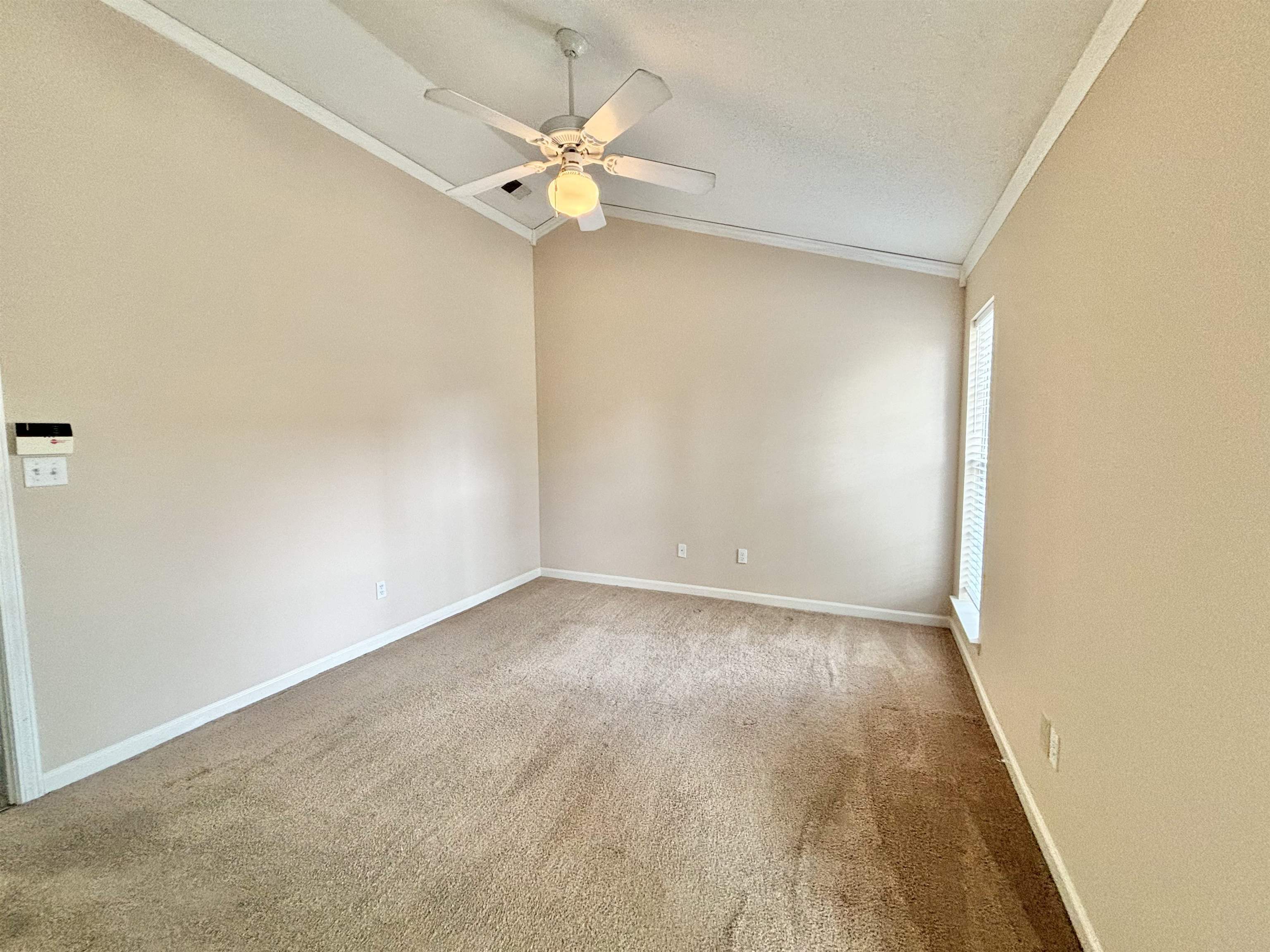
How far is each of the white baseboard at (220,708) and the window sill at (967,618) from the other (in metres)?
3.38

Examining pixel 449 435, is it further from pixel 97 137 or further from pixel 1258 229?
pixel 1258 229

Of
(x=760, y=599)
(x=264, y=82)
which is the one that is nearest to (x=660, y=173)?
(x=264, y=82)

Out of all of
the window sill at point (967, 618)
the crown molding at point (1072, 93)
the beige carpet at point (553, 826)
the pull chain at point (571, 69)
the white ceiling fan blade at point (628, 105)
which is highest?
the pull chain at point (571, 69)

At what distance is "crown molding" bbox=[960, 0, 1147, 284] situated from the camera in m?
1.36

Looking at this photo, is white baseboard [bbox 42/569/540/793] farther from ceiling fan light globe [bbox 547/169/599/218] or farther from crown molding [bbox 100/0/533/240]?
ceiling fan light globe [bbox 547/169/599/218]

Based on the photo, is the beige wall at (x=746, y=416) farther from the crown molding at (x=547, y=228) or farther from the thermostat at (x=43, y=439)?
the thermostat at (x=43, y=439)

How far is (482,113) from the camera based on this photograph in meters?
2.18

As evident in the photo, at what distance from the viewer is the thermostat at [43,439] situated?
199 cm

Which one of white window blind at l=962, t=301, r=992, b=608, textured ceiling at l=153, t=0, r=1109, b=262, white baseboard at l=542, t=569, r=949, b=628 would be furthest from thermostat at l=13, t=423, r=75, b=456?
white window blind at l=962, t=301, r=992, b=608

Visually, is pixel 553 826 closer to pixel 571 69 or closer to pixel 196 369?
pixel 196 369

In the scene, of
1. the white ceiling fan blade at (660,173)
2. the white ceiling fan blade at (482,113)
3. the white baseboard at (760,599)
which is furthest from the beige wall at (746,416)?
the white ceiling fan blade at (482,113)

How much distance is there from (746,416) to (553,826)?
316 cm

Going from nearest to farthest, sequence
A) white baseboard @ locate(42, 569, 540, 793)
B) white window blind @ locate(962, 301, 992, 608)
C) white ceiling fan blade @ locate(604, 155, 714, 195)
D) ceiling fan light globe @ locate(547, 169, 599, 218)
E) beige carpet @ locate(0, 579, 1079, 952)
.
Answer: beige carpet @ locate(0, 579, 1079, 952) < white baseboard @ locate(42, 569, 540, 793) < ceiling fan light globe @ locate(547, 169, 599, 218) < white ceiling fan blade @ locate(604, 155, 714, 195) < white window blind @ locate(962, 301, 992, 608)

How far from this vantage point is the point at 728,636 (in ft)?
12.2
